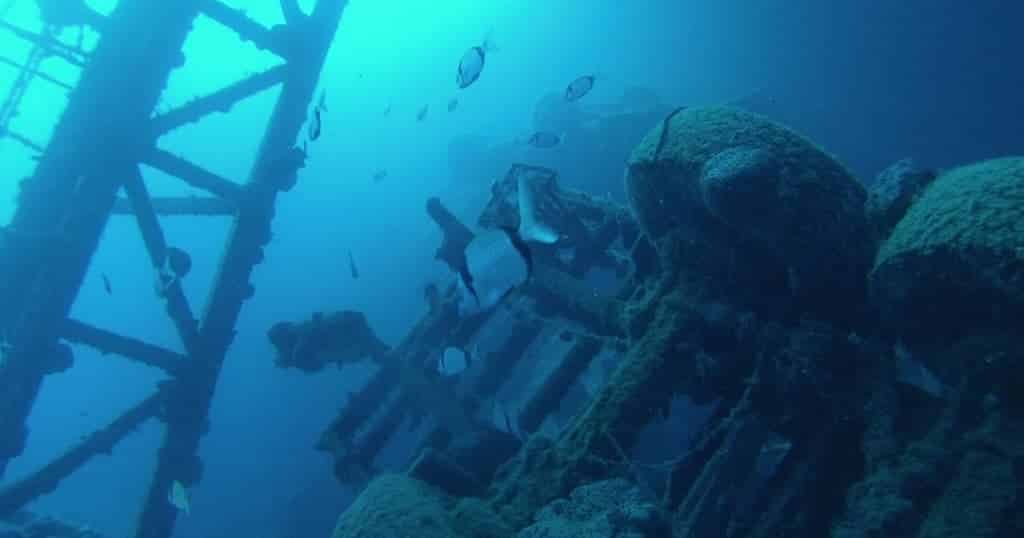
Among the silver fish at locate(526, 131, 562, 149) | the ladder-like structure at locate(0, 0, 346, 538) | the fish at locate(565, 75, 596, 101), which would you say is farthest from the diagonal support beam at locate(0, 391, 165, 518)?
the fish at locate(565, 75, 596, 101)

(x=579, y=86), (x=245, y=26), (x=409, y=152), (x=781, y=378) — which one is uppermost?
(x=409, y=152)

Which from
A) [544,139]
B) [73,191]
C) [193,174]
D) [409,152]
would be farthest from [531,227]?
[409,152]

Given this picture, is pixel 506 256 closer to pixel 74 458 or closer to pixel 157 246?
pixel 157 246

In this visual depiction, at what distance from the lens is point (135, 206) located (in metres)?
5.49

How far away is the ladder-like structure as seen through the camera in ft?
16.1

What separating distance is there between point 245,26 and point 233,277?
7.88ft

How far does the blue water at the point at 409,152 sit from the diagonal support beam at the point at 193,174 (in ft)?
3.87

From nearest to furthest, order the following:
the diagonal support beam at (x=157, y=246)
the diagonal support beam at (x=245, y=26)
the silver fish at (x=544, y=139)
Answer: the diagonal support beam at (x=157, y=246) < the diagonal support beam at (x=245, y=26) < the silver fish at (x=544, y=139)

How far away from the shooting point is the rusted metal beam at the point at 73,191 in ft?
15.9

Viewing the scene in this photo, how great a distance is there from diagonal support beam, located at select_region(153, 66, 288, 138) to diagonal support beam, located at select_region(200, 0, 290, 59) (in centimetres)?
21

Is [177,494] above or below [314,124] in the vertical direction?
below

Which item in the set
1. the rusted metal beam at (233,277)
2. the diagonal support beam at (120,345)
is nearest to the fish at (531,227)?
the rusted metal beam at (233,277)

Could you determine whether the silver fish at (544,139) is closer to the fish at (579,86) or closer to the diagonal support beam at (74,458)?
the fish at (579,86)

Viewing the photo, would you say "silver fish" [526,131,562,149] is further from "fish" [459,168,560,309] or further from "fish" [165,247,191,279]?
"fish" [165,247,191,279]
